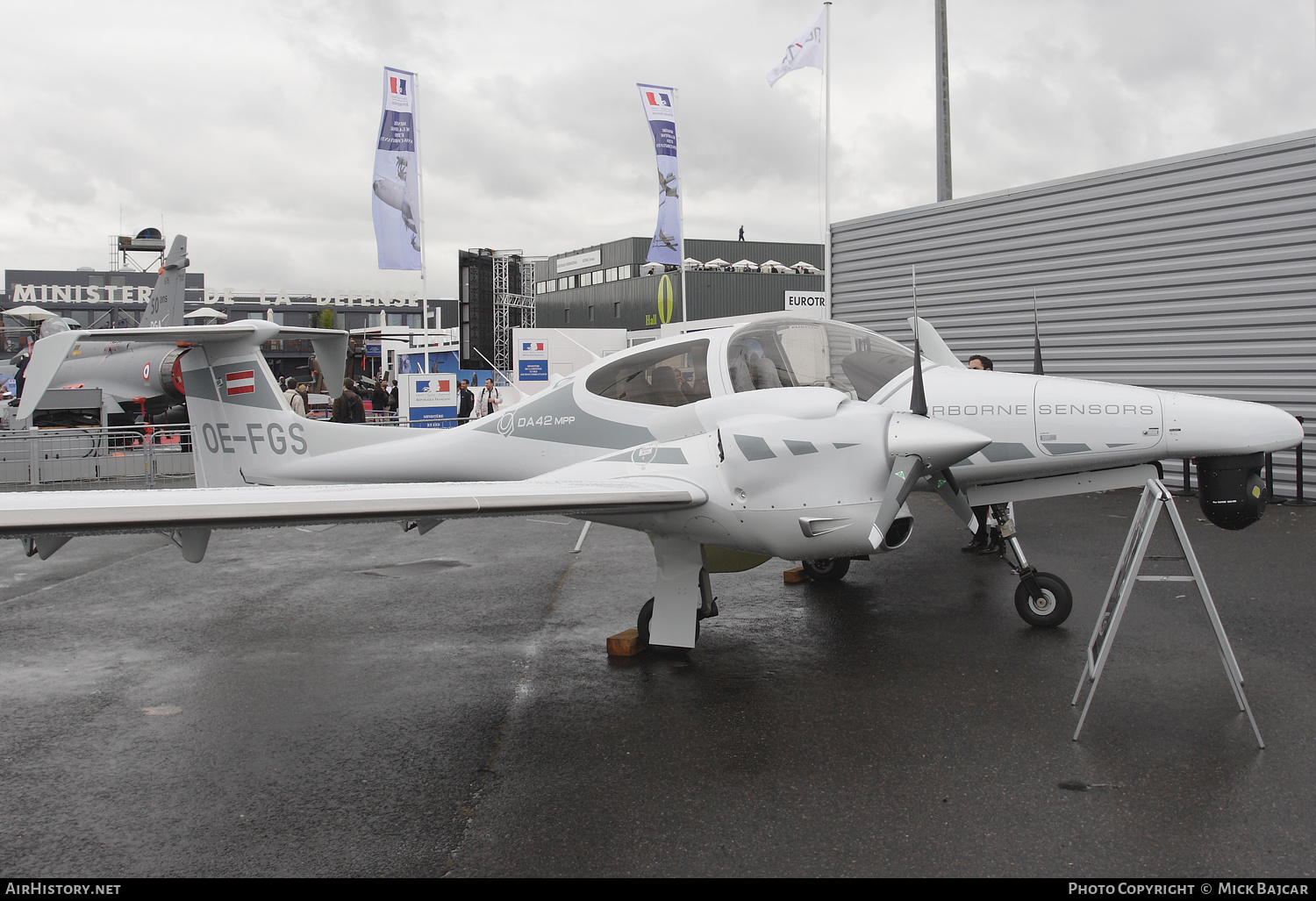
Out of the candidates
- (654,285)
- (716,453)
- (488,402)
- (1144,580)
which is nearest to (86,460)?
(488,402)

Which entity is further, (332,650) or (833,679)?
(332,650)

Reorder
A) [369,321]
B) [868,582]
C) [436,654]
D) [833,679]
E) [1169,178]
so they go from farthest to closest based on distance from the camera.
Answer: [369,321] → [1169,178] → [868,582] → [436,654] → [833,679]

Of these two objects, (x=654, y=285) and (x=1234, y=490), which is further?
(x=654, y=285)

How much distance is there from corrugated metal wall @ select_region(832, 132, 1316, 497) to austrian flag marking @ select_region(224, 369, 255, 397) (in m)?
12.0

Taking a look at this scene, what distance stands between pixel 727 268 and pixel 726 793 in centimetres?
4352

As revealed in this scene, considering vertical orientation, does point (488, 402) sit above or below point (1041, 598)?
above

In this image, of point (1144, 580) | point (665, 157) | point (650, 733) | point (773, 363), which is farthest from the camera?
point (665, 157)

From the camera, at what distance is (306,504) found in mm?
4094

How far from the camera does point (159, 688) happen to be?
5.39 meters

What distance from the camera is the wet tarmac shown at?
3.32m

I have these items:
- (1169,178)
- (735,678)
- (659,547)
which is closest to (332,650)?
(659,547)

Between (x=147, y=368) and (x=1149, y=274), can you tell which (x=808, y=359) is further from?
(x=147, y=368)

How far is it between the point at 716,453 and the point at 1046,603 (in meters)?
2.93

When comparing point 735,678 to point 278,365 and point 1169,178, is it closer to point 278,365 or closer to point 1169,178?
point 1169,178
